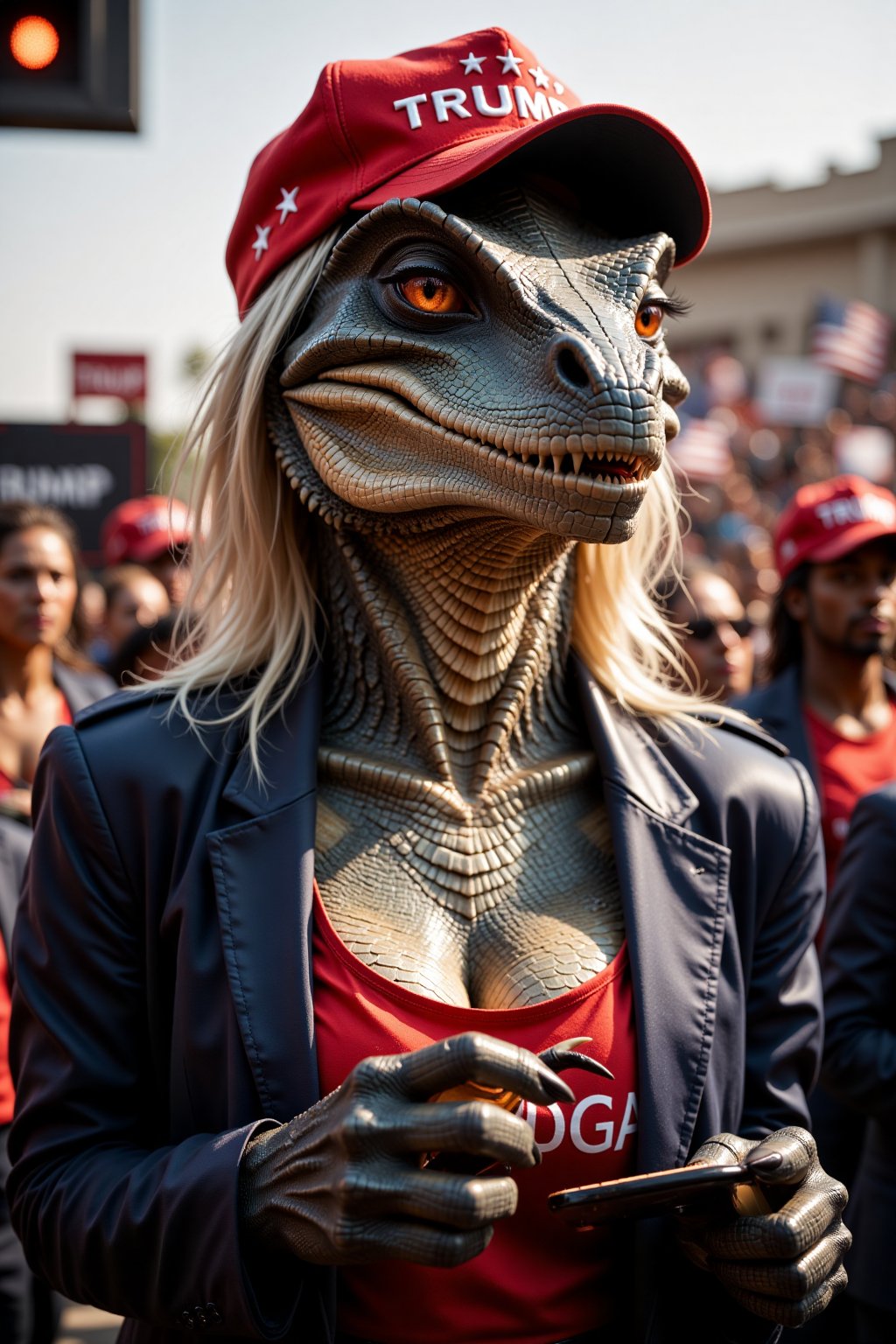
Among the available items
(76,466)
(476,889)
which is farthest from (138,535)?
(476,889)

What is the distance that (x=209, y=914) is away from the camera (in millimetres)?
1888

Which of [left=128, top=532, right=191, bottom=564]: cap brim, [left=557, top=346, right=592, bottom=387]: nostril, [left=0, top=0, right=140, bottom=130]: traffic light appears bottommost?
[left=128, top=532, right=191, bottom=564]: cap brim

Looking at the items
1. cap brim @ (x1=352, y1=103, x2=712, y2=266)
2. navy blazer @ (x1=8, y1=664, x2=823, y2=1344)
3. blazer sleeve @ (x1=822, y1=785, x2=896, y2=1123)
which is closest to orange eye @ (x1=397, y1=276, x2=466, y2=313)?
cap brim @ (x1=352, y1=103, x2=712, y2=266)

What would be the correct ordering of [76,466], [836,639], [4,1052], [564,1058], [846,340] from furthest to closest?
[846,340] < [76,466] < [836,639] < [4,1052] < [564,1058]

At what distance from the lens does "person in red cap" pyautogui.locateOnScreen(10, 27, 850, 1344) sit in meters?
1.71

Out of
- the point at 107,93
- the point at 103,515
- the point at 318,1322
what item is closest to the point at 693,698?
the point at 318,1322

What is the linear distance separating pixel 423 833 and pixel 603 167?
0.99 m

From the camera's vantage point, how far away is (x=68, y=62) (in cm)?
368

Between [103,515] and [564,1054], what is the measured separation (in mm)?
7476

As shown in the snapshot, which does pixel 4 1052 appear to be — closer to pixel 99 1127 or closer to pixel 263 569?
pixel 99 1127

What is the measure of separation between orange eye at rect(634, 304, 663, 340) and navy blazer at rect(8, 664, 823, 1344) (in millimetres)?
627

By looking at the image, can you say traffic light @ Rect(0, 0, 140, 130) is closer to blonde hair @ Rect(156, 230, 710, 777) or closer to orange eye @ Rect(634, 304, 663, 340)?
blonde hair @ Rect(156, 230, 710, 777)

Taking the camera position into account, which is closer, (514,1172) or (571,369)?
(571,369)

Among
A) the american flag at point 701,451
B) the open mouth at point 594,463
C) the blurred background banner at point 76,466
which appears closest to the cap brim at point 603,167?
the open mouth at point 594,463
